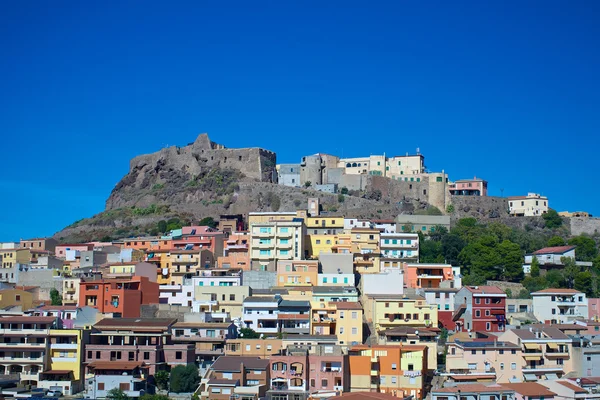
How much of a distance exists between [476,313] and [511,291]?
10.9 metres

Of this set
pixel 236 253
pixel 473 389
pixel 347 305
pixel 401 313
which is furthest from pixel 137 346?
pixel 236 253

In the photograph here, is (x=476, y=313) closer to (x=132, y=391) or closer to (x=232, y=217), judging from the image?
(x=132, y=391)

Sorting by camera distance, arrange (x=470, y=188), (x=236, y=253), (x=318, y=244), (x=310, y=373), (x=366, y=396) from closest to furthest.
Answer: (x=366, y=396), (x=310, y=373), (x=236, y=253), (x=318, y=244), (x=470, y=188)

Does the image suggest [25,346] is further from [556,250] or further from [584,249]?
[584,249]

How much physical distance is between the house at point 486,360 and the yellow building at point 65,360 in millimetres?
20517

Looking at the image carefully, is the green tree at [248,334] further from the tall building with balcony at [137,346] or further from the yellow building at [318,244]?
the yellow building at [318,244]

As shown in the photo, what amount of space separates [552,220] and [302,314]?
154 ft

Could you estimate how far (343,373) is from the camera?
47.4 meters

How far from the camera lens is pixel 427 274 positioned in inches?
2638

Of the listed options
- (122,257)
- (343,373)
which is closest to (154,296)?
(122,257)

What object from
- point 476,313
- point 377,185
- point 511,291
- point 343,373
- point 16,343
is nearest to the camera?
point 343,373

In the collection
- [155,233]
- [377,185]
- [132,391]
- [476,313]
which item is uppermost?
[377,185]

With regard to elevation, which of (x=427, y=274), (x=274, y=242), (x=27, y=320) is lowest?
(x=27, y=320)

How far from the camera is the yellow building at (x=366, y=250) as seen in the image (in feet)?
225
